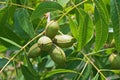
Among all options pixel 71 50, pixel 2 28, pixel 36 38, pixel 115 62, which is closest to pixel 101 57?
pixel 71 50

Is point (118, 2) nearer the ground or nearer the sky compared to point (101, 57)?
nearer the sky

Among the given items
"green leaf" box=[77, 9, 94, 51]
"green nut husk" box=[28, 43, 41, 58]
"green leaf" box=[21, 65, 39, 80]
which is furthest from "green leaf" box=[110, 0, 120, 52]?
"green leaf" box=[21, 65, 39, 80]

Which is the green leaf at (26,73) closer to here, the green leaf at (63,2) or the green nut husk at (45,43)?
the green nut husk at (45,43)

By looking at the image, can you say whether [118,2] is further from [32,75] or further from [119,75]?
[32,75]

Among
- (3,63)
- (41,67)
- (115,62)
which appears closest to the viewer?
(115,62)

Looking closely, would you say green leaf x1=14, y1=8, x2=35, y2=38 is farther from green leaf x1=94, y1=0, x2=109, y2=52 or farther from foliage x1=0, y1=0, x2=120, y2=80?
green leaf x1=94, y1=0, x2=109, y2=52

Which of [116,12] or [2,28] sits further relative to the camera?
[2,28]

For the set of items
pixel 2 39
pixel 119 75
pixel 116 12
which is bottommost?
pixel 119 75

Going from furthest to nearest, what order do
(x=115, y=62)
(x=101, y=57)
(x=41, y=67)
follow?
(x=41, y=67) < (x=101, y=57) < (x=115, y=62)

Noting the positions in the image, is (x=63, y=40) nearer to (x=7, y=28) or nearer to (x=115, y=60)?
(x=115, y=60)
